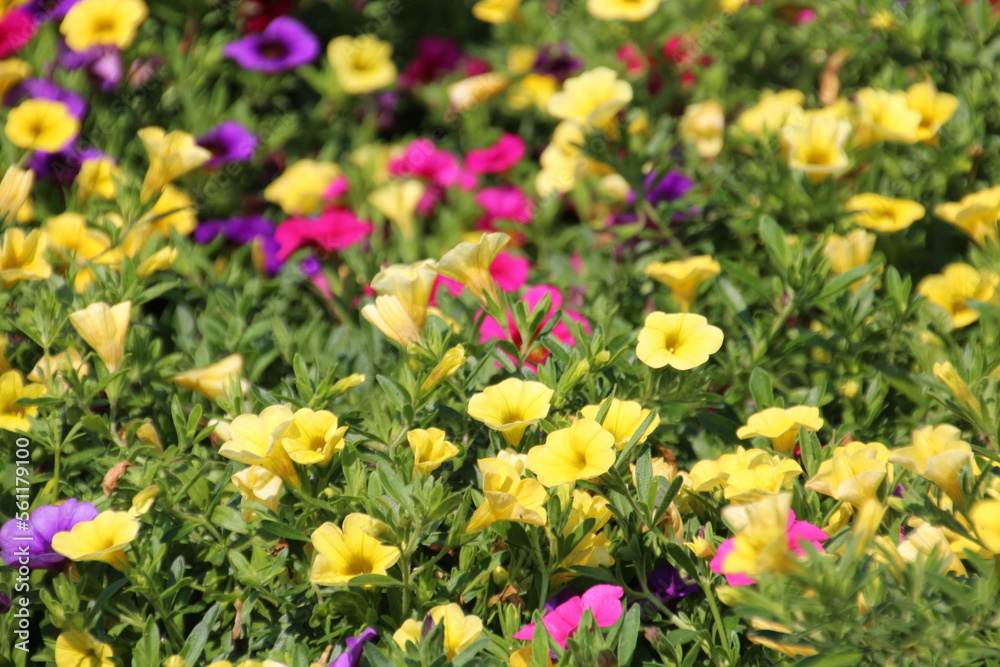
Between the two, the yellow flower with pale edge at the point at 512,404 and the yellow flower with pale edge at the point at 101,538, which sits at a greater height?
the yellow flower with pale edge at the point at 512,404

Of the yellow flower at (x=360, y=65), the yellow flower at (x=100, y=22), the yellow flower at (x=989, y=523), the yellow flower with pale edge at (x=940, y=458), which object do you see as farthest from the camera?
the yellow flower at (x=360, y=65)

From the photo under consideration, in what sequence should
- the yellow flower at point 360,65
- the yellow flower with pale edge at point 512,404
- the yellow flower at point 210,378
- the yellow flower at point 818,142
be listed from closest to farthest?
the yellow flower with pale edge at point 512,404 → the yellow flower at point 210,378 → the yellow flower at point 818,142 → the yellow flower at point 360,65

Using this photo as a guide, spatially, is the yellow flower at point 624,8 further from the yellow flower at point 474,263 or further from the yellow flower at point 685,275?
the yellow flower at point 474,263

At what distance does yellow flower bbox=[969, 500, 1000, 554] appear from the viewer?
3.80 ft

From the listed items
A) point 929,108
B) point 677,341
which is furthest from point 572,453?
point 929,108

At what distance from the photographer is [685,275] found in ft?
6.19

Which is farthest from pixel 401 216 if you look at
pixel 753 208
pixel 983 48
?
pixel 983 48

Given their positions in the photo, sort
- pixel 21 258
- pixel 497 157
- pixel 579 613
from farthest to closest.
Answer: pixel 497 157, pixel 21 258, pixel 579 613

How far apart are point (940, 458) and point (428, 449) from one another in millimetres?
801

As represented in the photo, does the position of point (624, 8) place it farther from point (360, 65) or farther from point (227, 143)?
point (227, 143)

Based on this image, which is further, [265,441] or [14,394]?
[14,394]

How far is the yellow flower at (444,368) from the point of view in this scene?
5.07 ft

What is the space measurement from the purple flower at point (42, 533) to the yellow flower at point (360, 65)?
178 cm

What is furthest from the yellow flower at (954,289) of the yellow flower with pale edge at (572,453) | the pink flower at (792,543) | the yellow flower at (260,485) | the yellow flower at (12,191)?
the yellow flower at (12,191)
